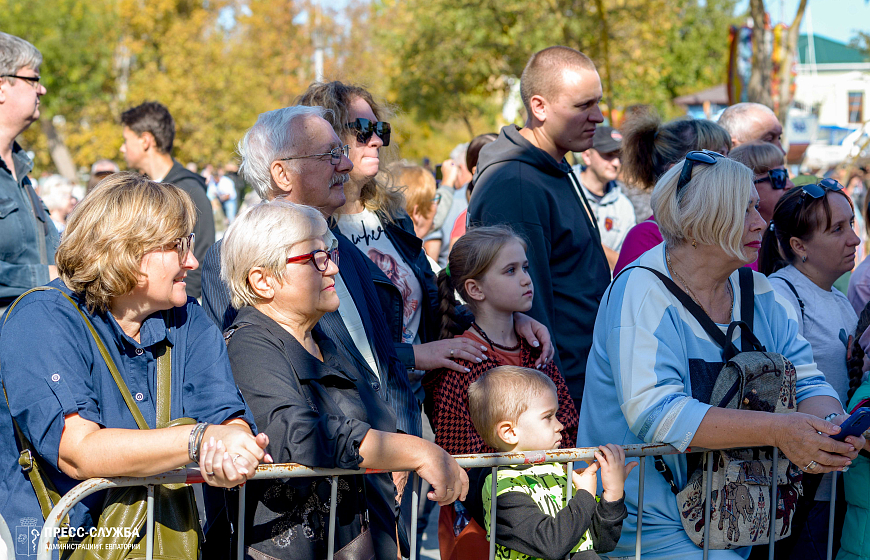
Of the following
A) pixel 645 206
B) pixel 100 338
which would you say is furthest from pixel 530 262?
pixel 645 206

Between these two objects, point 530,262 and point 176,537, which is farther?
point 530,262

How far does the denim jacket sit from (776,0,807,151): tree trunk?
10.2 metres

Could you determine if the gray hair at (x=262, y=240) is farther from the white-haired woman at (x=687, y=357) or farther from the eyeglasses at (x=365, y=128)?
the white-haired woman at (x=687, y=357)

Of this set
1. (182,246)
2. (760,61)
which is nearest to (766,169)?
(182,246)

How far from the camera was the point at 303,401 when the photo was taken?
2.39 meters

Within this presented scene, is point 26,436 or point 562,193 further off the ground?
point 562,193

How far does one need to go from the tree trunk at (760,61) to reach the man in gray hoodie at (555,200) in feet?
26.9

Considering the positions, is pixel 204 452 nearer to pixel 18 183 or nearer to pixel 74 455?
pixel 74 455

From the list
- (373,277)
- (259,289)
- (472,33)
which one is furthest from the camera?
(472,33)

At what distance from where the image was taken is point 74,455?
81.1 inches

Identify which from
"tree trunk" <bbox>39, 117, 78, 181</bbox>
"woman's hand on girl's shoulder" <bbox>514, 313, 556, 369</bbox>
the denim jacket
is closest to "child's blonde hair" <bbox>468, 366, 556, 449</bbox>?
"woman's hand on girl's shoulder" <bbox>514, 313, 556, 369</bbox>

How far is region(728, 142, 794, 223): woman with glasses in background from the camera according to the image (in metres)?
4.41

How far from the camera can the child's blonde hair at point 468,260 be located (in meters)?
3.63

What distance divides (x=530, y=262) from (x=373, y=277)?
847 mm
